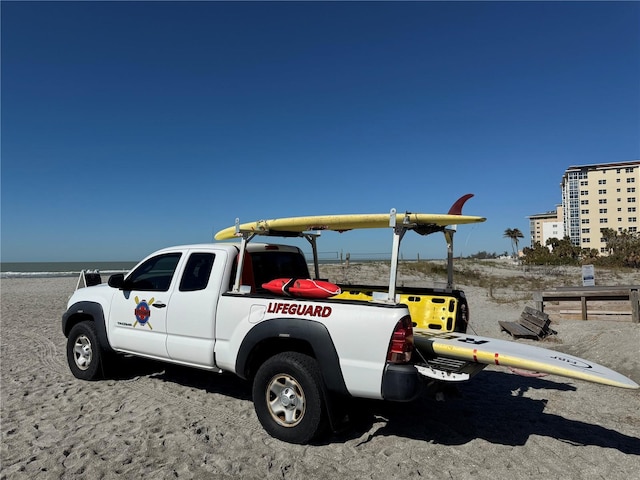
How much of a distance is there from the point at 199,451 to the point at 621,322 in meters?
10.3

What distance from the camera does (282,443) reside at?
4195 millimetres

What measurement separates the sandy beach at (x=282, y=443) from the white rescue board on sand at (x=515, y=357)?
0.47m

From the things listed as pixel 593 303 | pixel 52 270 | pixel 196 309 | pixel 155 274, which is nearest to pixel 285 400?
pixel 196 309

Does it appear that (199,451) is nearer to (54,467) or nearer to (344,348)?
(54,467)

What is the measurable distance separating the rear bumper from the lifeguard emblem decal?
127 inches

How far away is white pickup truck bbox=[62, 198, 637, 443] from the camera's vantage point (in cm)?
379

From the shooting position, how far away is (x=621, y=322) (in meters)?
10.3

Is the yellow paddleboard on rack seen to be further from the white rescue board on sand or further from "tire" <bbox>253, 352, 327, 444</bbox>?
"tire" <bbox>253, 352, 327, 444</bbox>

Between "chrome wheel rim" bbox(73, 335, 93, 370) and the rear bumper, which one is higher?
the rear bumper

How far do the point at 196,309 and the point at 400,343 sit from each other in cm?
244

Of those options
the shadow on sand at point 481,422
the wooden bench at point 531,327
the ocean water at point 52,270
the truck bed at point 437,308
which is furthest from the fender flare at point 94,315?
the ocean water at point 52,270

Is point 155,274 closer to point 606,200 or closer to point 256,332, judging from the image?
point 256,332

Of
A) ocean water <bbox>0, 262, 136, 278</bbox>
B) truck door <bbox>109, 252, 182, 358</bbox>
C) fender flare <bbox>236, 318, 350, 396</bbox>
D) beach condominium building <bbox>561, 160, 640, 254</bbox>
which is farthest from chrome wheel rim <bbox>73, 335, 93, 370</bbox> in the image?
beach condominium building <bbox>561, 160, 640, 254</bbox>

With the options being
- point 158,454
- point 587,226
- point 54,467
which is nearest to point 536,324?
point 158,454
